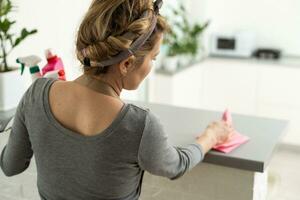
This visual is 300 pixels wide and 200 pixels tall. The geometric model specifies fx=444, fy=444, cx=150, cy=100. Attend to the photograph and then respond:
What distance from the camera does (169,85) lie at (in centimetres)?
367

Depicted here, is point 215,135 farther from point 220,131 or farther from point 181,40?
point 181,40

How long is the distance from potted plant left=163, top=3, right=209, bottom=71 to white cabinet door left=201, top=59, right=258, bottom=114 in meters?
0.28

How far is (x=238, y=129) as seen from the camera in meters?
1.58

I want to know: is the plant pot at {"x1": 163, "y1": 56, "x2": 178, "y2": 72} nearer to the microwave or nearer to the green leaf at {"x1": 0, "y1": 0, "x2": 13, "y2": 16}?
the microwave

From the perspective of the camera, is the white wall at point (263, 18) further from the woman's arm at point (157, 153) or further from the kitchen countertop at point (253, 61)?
the woman's arm at point (157, 153)

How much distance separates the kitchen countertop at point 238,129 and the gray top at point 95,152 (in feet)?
0.75

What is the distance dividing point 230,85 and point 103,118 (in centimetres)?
336

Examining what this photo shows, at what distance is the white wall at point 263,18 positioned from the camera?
14.0 ft

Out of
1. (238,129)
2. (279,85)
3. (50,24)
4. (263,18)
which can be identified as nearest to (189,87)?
(279,85)

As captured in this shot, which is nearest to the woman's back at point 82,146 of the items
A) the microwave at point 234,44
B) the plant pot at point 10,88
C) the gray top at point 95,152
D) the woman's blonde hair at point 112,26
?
the gray top at point 95,152

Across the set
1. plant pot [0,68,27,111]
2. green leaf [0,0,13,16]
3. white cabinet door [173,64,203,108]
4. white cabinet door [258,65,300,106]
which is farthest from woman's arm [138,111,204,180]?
white cabinet door [258,65,300,106]

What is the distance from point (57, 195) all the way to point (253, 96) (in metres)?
3.29

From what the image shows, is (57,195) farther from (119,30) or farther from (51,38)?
(51,38)

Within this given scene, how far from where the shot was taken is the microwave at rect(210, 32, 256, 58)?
423cm
